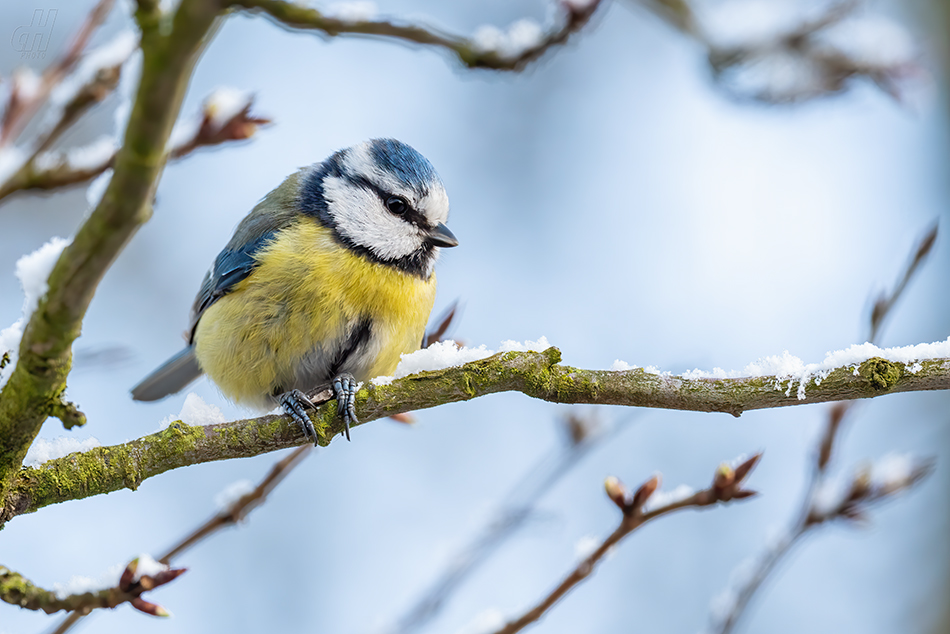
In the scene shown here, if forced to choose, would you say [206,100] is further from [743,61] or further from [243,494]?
[743,61]

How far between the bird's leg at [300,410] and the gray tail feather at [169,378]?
3.64 feet

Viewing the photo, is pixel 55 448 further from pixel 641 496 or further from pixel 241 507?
pixel 641 496

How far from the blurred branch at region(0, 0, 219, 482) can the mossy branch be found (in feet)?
0.50

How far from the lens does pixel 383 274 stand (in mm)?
2357

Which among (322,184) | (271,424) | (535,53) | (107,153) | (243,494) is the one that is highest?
(322,184)

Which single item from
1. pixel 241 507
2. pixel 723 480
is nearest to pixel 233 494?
pixel 241 507

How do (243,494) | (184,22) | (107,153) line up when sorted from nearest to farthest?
Result: (184,22) < (107,153) < (243,494)

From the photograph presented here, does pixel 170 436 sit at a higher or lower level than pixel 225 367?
lower

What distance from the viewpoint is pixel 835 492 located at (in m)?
1.76

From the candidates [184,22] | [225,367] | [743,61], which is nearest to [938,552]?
[743,61]

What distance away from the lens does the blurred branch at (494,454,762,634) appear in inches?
56.2

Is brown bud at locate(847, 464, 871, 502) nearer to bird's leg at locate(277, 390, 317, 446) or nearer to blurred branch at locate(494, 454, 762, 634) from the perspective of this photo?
blurred branch at locate(494, 454, 762, 634)

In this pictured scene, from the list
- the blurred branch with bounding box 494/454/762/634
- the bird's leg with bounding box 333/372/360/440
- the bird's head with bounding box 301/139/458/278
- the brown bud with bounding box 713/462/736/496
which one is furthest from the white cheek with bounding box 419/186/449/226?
the brown bud with bounding box 713/462/736/496

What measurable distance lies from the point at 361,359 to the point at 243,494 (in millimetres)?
697
